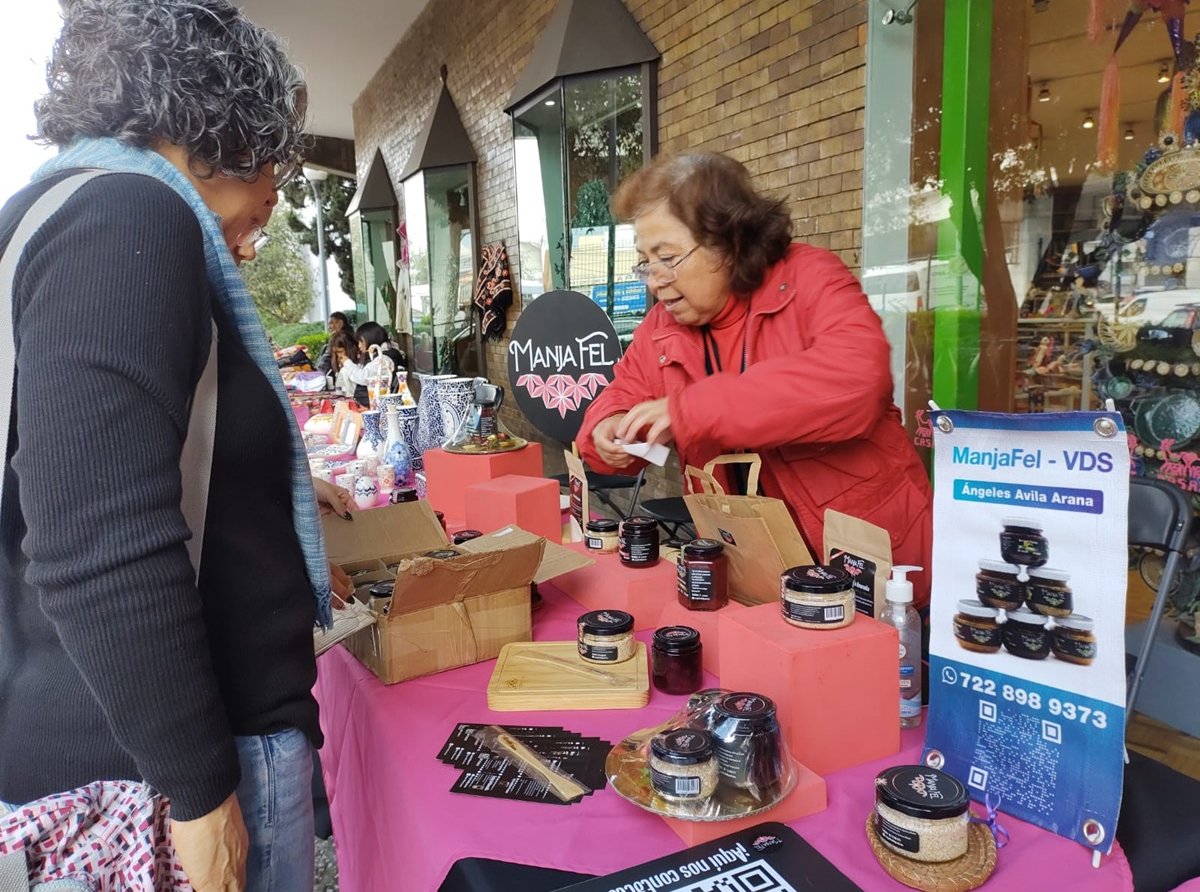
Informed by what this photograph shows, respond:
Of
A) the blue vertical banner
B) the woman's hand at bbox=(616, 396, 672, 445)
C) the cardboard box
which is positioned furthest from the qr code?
the woman's hand at bbox=(616, 396, 672, 445)

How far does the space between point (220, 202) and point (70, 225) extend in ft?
0.77

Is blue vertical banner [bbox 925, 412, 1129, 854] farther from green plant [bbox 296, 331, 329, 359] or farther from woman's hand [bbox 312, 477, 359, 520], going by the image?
green plant [bbox 296, 331, 329, 359]

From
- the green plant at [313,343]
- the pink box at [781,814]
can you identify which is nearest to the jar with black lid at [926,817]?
the pink box at [781,814]

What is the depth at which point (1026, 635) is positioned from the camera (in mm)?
924

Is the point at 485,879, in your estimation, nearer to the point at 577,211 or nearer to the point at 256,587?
the point at 256,587

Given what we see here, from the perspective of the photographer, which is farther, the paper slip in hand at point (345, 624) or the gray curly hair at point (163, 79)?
the paper slip in hand at point (345, 624)

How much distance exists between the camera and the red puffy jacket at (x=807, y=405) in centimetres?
158

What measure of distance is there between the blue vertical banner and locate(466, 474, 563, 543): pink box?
4.21ft

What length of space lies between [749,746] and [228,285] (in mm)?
802

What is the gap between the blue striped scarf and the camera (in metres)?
0.87

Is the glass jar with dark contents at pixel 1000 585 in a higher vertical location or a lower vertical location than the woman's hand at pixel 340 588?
higher

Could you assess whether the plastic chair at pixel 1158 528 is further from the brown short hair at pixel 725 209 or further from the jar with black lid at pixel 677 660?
the jar with black lid at pixel 677 660

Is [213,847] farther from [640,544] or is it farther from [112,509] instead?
[640,544]

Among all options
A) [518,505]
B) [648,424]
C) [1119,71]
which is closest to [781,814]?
[648,424]
